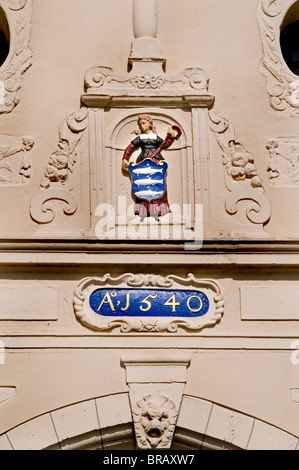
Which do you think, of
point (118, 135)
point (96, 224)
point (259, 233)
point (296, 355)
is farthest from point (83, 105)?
point (296, 355)

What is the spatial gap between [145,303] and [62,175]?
4.59 feet

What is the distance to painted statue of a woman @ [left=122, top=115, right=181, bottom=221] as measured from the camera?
10453 mm

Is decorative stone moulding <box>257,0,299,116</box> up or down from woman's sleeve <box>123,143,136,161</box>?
up

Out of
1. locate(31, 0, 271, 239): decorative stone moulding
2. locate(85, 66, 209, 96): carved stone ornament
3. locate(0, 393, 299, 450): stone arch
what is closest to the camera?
locate(0, 393, 299, 450): stone arch

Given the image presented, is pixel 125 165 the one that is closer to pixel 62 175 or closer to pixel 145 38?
pixel 62 175

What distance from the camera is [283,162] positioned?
1062 cm

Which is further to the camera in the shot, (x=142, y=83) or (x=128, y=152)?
(x=142, y=83)

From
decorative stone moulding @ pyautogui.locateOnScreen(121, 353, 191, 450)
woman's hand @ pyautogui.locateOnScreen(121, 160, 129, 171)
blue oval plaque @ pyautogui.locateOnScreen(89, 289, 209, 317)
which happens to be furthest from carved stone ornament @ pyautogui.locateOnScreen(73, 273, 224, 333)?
woman's hand @ pyautogui.locateOnScreen(121, 160, 129, 171)

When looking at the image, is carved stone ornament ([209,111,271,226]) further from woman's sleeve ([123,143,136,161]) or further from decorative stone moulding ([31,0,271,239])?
woman's sleeve ([123,143,136,161])

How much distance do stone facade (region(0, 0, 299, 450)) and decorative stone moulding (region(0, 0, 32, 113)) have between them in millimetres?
13

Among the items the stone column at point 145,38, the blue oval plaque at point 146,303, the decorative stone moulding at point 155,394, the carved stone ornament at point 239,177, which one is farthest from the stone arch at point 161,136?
the decorative stone moulding at point 155,394

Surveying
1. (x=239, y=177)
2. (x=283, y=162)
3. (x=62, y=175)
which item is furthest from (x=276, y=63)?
(x=62, y=175)

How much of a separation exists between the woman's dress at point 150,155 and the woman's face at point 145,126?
4 centimetres

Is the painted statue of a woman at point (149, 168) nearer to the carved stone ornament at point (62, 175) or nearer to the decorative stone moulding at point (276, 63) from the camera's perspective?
the carved stone ornament at point (62, 175)
